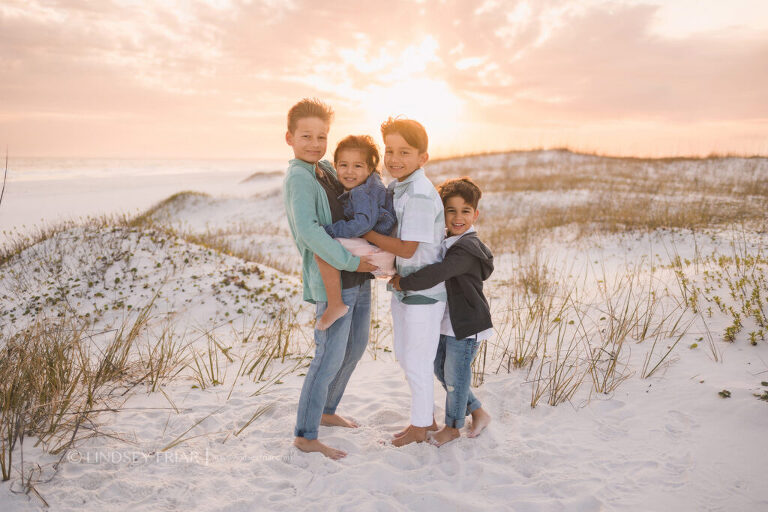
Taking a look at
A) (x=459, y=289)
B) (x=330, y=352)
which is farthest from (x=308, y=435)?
(x=459, y=289)

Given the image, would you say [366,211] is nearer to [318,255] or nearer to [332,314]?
[318,255]

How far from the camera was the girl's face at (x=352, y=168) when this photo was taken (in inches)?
109

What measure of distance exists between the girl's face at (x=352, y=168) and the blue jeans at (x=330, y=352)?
2.39 ft

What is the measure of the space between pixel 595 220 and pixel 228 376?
11226 mm

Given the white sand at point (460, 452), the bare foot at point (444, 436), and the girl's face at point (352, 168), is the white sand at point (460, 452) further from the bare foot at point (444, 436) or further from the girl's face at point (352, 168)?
the girl's face at point (352, 168)

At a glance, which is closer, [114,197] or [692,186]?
[692,186]

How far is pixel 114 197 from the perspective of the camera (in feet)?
90.5

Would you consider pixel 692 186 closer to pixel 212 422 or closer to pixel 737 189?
pixel 737 189

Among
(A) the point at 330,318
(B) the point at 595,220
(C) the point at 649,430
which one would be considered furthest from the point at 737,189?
(A) the point at 330,318

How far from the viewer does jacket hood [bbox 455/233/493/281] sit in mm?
2922

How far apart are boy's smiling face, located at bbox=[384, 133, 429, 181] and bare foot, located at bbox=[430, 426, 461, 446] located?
2.02m

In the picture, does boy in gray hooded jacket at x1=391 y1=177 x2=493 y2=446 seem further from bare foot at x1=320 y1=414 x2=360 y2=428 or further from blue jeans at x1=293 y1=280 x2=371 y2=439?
bare foot at x1=320 y1=414 x2=360 y2=428

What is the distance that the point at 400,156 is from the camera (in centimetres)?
277

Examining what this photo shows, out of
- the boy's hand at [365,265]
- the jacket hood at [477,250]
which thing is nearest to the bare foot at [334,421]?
the boy's hand at [365,265]
